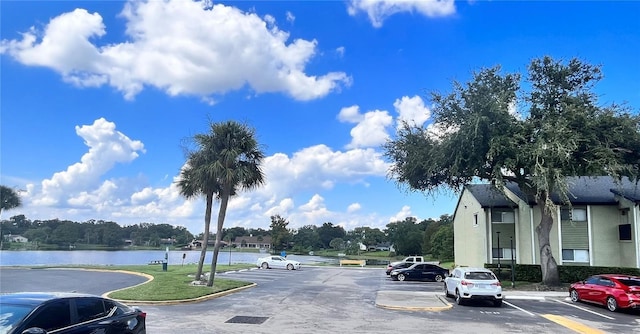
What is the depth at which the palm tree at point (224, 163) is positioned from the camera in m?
23.0

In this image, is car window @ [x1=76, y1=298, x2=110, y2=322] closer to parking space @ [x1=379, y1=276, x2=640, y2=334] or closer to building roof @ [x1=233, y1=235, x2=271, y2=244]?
parking space @ [x1=379, y1=276, x2=640, y2=334]

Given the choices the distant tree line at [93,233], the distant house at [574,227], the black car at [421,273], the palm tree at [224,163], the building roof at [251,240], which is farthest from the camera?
the building roof at [251,240]

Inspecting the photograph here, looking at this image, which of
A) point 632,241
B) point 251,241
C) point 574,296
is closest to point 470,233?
point 632,241

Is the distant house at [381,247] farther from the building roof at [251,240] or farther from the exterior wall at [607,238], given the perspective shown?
the exterior wall at [607,238]

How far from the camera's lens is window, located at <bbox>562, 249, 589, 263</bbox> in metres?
33.6

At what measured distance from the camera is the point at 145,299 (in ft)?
58.4

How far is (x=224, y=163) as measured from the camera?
23125 millimetres

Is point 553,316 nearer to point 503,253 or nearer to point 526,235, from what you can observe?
point 526,235

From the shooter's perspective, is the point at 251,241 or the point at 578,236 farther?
the point at 251,241

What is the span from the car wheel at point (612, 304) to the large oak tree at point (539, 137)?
7735 mm

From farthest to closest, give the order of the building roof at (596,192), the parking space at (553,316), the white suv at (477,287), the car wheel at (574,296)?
the building roof at (596,192) < the car wheel at (574,296) < the white suv at (477,287) < the parking space at (553,316)

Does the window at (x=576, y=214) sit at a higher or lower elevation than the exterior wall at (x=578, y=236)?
higher

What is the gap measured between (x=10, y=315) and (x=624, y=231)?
119 ft

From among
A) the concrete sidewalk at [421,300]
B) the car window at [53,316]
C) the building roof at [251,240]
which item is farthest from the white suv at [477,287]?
the building roof at [251,240]
